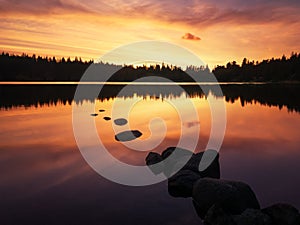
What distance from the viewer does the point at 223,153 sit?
55.9ft

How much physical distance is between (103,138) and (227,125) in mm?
13772

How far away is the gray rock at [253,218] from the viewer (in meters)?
7.66

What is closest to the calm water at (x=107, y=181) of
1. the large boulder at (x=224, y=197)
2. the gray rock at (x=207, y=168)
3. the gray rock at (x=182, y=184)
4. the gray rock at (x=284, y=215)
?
the gray rock at (x=182, y=184)

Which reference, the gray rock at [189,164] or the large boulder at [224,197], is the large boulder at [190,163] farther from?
the large boulder at [224,197]

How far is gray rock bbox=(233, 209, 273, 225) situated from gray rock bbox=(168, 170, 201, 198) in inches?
120

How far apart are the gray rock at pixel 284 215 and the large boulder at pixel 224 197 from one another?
0.95 m

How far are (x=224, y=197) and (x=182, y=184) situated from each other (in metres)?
2.41

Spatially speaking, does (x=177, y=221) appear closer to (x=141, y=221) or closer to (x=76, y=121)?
(x=141, y=221)

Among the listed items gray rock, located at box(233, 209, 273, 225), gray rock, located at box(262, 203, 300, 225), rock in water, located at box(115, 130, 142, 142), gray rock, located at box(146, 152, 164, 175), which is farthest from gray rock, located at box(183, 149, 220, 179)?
rock in water, located at box(115, 130, 142, 142)

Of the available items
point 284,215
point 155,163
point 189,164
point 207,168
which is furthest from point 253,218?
point 155,163

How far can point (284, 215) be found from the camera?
795 centimetres

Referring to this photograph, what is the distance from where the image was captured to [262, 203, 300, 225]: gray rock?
25.8 ft

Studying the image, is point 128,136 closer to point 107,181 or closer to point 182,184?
point 107,181

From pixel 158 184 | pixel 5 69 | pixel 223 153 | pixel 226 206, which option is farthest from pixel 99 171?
pixel 5 69
